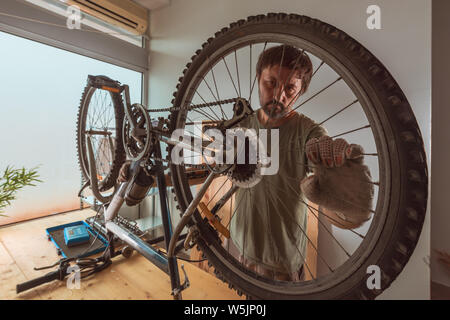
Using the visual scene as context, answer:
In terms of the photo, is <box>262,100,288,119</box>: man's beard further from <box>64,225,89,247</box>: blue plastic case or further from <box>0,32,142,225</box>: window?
<box>0,32,142,225</box>: window

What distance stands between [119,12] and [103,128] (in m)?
1.07

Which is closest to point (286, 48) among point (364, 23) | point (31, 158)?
point (364, 23)

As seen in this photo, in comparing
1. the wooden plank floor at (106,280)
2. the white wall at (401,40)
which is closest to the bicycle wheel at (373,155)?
the wooden plank floor at (106,280)

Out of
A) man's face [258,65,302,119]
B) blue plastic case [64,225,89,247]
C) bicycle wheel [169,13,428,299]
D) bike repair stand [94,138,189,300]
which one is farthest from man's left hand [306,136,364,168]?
blue plastic case [64,225,89,247]

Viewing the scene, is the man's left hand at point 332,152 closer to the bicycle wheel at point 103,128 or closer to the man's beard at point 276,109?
the man's beard at point 276,109

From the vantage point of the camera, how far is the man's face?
23.0 inches

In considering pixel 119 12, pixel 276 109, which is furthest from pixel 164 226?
pixel 119 12

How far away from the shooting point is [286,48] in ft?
1.89

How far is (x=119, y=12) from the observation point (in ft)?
4.87

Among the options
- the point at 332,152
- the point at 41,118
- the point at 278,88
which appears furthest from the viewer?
the point at 41,118

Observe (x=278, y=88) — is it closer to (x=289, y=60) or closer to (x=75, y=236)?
(x=289, y=60)

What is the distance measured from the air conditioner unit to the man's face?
1499 mm

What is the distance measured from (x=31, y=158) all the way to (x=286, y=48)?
5.64 feet
